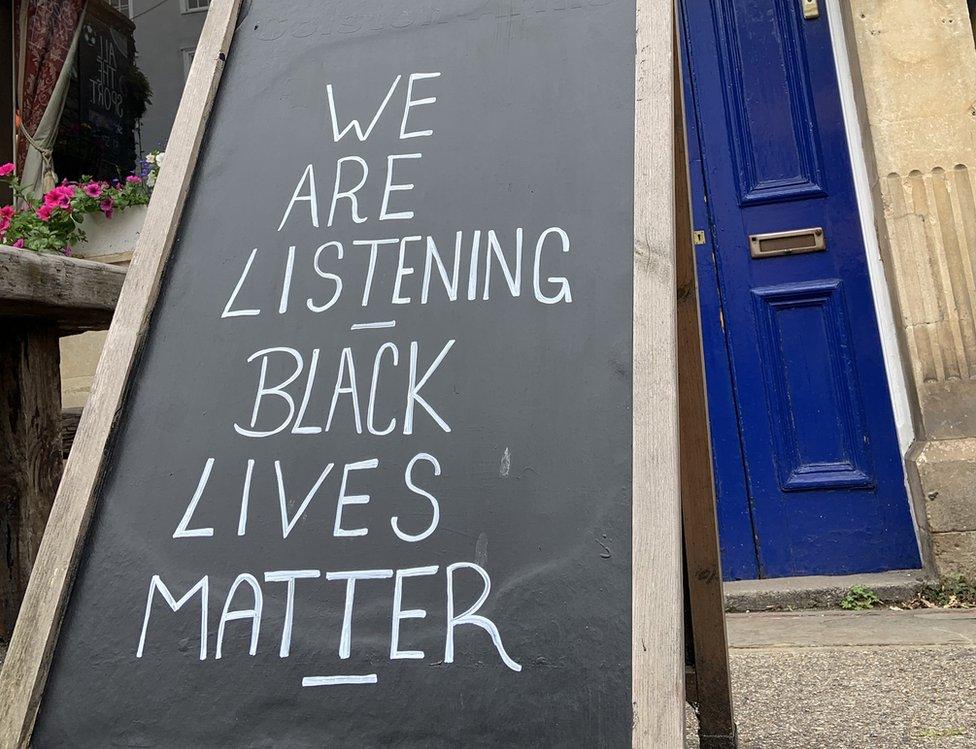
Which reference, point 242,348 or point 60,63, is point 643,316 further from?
point 60,63

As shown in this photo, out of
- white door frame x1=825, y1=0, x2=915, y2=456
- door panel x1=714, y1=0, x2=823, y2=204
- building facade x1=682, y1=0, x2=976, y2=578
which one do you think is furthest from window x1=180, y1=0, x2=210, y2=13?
white door frame x1=825, y1=0, x2=915, y2=456

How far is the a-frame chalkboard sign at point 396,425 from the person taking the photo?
3.88ft

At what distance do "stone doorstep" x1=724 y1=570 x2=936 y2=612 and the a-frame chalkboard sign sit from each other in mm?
2463

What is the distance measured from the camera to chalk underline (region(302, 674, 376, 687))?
1195 mm

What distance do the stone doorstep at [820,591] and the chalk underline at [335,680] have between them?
2.57m

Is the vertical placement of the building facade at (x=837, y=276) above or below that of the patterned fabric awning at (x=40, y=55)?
below

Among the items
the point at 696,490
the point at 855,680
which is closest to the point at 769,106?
the point at 855,680

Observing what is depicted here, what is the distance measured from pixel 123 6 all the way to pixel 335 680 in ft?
22.0

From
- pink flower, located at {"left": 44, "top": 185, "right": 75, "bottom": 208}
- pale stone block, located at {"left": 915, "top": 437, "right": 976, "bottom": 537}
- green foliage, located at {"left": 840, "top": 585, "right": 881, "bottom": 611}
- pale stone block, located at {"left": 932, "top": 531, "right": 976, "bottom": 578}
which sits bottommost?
green foliage, located at {"left": 840, "top": 585, "right": 881, "bottom": 611}

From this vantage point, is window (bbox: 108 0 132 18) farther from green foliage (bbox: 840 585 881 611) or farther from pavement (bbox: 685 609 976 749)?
green foliage (bbox: 840 585 881 611)

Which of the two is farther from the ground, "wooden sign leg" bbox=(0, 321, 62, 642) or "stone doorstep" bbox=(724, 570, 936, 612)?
"wooden sign leg" bbox=(0, 321, 62, 642)

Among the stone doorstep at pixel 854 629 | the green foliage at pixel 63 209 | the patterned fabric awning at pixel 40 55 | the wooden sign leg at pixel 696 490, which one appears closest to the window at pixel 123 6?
the patterned fabric awning at pixel 40 55

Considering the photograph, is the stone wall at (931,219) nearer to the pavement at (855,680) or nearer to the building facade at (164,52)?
the pavement at (855,680)

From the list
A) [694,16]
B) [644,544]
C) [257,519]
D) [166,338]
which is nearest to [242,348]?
[166,338]
